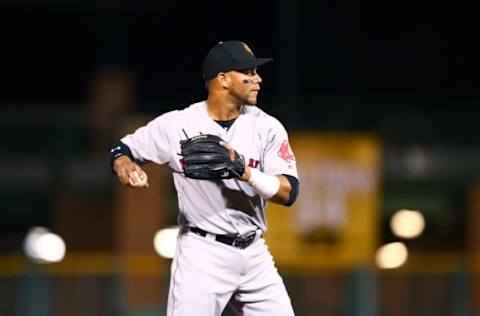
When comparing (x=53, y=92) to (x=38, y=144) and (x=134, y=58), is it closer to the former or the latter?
(x=134, y=58)

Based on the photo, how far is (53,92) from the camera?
28828mm

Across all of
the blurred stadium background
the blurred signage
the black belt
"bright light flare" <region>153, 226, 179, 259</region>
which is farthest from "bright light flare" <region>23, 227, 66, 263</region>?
the black belt

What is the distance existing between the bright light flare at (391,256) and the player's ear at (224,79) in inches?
271

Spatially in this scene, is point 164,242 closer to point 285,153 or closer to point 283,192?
point 285,153

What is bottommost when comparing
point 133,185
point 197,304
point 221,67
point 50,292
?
point 50,292

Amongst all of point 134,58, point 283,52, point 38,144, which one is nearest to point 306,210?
point 38,144

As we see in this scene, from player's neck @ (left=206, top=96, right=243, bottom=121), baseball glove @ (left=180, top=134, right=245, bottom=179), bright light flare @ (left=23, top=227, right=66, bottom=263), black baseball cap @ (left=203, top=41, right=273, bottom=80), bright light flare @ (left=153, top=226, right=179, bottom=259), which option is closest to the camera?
baseball glove @ (left=180, top=134, right=245, bottom=179)

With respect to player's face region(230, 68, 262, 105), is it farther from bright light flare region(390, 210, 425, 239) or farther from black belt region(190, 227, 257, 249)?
bright light flare region(390, 210, 425, 239)

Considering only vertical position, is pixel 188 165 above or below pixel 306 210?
above

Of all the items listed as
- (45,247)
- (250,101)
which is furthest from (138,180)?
(45,247)

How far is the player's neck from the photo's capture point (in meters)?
6.86

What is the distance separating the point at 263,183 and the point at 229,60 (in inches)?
26.1

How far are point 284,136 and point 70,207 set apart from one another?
31.5ft

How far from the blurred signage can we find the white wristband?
729 centimetres
